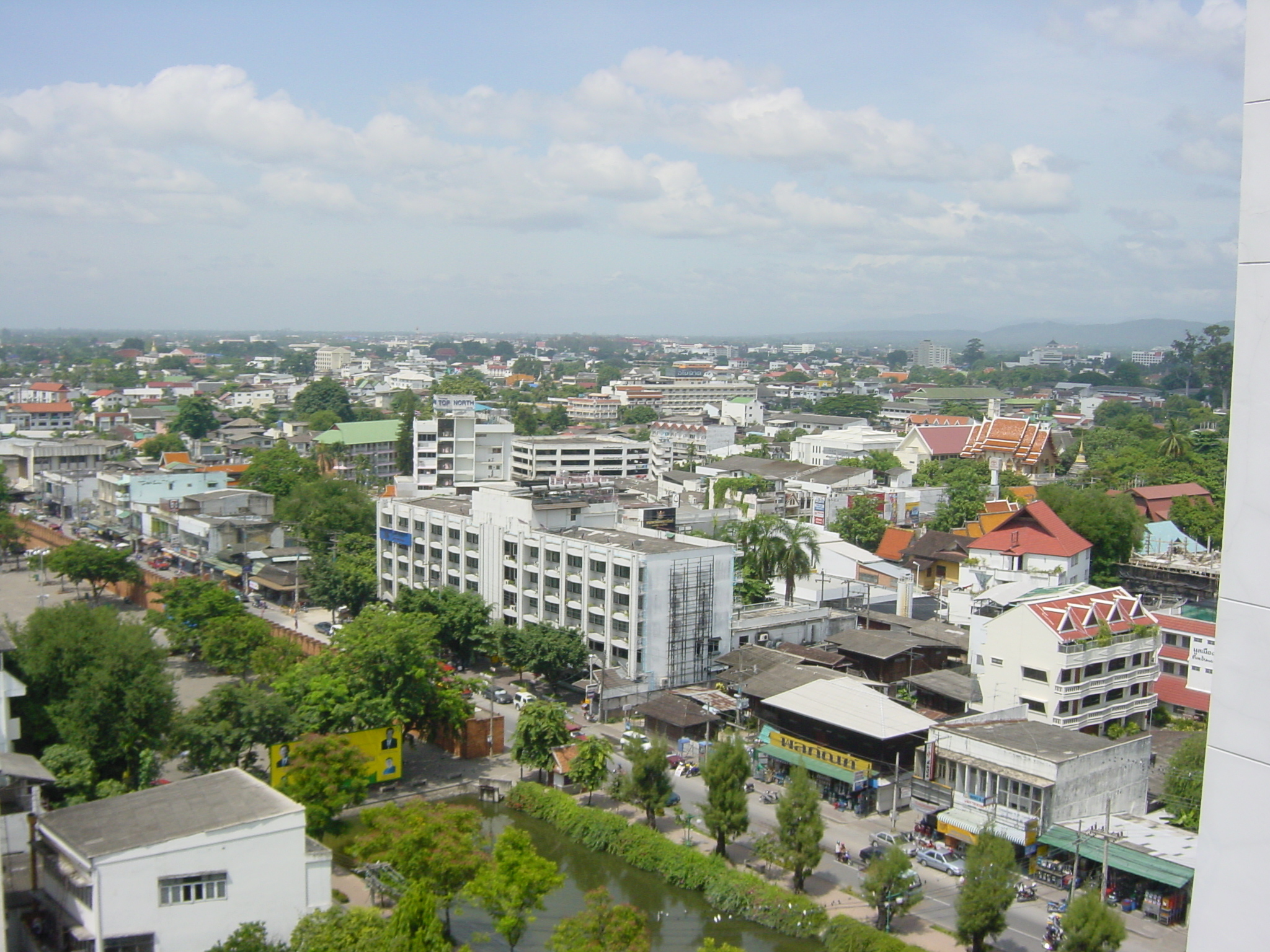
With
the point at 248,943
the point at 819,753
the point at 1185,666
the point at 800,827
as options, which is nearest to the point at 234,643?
the point at 248,943

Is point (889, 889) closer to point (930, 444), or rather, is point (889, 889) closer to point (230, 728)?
point (230, 728)

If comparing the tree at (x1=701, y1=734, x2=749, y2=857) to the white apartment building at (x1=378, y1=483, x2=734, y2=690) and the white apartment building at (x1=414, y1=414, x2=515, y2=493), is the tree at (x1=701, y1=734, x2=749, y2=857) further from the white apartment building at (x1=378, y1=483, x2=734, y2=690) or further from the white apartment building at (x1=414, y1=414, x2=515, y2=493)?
the white apartment building at (x1=414, y1=414, x2=515, y2=493)

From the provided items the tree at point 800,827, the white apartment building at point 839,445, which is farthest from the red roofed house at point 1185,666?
the white apartment building at point 839,445

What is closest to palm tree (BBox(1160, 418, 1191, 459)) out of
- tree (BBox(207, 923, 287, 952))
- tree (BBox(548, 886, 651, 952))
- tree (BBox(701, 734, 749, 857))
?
tree (BBox(701, 734, 749, 857))

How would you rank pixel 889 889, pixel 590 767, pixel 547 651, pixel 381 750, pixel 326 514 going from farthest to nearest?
pixel 326 514 → pixel 547 651 → pixel 381 750 → pixel 590 767 → pixel 889 889

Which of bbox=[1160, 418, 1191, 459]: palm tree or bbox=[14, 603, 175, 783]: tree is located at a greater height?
bbox=[1160, 418, 1191, 459]: palm tree
